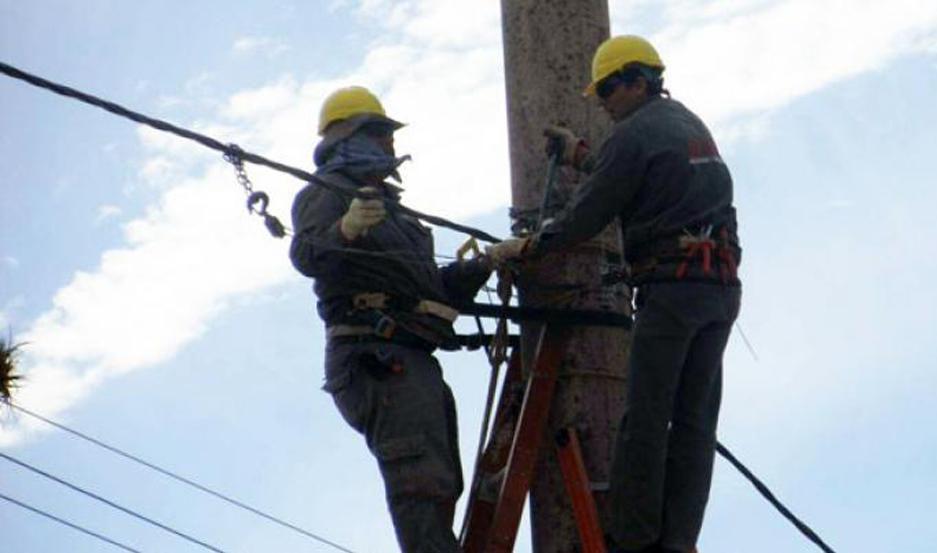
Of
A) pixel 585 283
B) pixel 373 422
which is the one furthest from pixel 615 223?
pixel 373 422

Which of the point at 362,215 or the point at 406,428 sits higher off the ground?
the point at 362,215

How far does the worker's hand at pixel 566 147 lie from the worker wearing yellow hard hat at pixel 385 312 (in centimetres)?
51

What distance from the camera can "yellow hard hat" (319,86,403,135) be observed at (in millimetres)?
6648

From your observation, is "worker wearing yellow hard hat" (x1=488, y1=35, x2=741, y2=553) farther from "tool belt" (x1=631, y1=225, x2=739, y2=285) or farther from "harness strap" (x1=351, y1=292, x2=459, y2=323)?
"harness strap" (x1=351, y1=292, x2=459, y2=323)

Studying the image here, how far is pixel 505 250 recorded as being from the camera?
623cm

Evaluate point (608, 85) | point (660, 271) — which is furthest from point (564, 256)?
point (608, 85)

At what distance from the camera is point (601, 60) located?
6207mm

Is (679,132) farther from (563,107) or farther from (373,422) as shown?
(373,422)

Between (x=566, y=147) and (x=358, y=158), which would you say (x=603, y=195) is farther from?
(x=358, y=158)

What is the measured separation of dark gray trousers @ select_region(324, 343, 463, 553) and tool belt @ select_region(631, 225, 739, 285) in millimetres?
815

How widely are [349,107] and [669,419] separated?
1.73m

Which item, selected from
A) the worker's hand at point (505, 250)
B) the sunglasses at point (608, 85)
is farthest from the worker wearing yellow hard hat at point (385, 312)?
the sunglasses at point (608, 85)

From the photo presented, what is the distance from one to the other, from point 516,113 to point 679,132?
638mm

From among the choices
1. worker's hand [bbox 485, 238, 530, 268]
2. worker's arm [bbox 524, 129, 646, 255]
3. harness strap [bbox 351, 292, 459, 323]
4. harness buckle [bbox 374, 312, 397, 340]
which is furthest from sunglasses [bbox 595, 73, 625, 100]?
harness buckle [bbox 374, 312, 397, 340]
